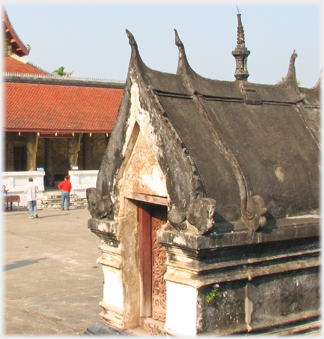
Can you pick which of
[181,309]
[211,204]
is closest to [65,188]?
[181,309]

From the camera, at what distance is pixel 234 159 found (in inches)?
165

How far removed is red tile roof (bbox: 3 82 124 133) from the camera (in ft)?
67.9

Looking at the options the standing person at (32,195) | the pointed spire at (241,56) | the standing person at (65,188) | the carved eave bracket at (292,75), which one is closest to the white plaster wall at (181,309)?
the pointed spire at (241,56)

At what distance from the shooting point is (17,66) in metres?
27.3

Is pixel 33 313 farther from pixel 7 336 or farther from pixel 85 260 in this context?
pixel 85 260

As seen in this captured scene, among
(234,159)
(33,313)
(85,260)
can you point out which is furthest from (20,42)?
(234,159)

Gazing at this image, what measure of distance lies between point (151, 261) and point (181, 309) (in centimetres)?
97

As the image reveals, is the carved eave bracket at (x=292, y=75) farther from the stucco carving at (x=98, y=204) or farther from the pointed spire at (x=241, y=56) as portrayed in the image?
the stucco carving at (x=98, y=204)

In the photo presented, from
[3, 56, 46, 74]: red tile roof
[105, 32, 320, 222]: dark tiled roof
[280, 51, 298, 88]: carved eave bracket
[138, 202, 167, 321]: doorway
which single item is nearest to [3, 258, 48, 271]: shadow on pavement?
[138, 202, 167, 321]: doorway

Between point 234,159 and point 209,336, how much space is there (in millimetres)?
1394

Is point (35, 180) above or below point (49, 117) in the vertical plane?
below

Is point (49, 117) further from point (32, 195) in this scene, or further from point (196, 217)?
point (196, 217)

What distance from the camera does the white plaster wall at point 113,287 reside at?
15.3ft

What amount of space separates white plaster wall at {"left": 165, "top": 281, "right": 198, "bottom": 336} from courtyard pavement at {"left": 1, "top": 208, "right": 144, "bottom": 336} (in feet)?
6.13
